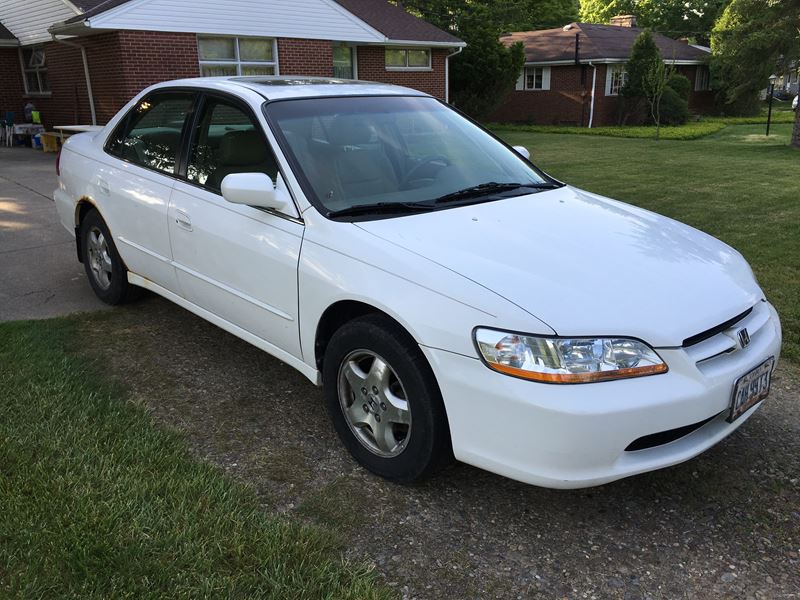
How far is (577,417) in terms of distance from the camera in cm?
241

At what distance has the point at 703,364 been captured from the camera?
8.69ft

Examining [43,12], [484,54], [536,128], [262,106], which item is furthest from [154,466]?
[536,128]

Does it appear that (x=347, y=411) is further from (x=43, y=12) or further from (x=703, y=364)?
(x=43, y=12)

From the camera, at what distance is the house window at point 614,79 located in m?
29.0

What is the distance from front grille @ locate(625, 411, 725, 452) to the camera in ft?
8.39

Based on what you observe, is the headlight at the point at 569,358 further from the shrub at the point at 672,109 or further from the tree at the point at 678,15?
the tree at the point at 678,15

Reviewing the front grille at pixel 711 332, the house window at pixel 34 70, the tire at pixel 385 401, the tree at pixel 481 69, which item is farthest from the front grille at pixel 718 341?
the tree at pixel 481 69

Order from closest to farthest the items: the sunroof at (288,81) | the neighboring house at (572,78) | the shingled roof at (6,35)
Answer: the sunroof at (288,81) < the shingled roof at (6,35) < the neighboring house at (572,78)

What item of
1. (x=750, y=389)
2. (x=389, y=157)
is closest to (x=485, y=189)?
(x=389, y=157)

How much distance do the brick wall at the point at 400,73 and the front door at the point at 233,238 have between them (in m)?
15.9

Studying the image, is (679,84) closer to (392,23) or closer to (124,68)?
(392,23)

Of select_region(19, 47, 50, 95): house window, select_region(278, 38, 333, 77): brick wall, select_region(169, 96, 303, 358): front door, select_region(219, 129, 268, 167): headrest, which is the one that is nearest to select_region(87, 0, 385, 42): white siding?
select_region(278, 38, 333, 77): brick wall

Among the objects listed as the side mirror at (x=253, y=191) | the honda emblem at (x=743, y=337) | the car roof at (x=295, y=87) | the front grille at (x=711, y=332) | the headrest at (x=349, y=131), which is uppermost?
the car roof at (x=295, y=87)

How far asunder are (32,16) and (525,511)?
19.2 metres
